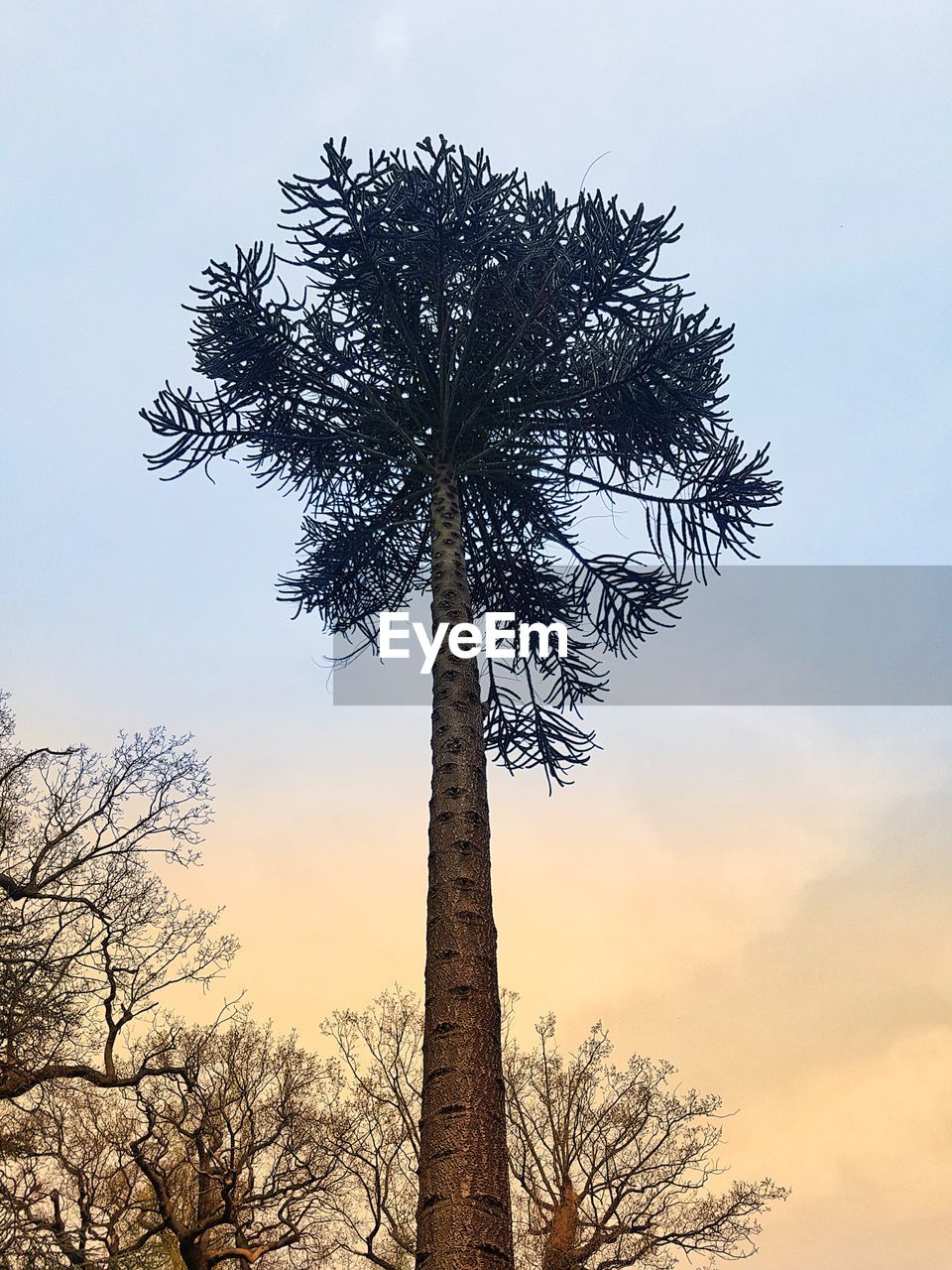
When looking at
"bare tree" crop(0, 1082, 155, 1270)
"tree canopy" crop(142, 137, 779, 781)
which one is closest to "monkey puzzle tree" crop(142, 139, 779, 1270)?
"tree canopy" crop(142, 137, 779, 781)

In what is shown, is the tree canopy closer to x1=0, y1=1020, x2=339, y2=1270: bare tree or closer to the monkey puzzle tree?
the monkey puzzle tree

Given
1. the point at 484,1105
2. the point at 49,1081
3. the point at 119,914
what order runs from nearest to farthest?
1. the point at 484,1105
2. the point at 49,1081
3. the point at 119,914

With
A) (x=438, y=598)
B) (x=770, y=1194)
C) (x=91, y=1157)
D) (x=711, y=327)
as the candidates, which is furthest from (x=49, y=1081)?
(x=770, y=1194)

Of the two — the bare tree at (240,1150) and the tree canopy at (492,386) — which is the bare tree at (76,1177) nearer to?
the bare tree at (240,1150)

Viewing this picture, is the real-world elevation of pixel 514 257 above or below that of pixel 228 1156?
above

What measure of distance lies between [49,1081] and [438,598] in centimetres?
791

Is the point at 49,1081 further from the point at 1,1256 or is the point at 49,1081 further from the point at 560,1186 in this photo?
the point at 560,1186

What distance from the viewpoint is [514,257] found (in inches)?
368

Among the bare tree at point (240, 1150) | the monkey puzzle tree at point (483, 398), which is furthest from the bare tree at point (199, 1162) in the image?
the monkey puzzle tree at point (483, 398)

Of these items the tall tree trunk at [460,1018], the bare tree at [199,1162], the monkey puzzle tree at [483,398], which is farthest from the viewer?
the bare tree at [199,1162]

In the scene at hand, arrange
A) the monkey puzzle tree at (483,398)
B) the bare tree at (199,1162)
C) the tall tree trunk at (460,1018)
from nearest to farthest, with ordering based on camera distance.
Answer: the tall tree trunk at (460,1018)
the monkey puzzle tree at (483,398)
the bare tree at (199,1162)

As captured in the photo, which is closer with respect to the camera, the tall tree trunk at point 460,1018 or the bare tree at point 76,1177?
the tall tree trunk at point 460,1018

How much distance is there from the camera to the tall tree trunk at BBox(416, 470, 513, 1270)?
5023mm

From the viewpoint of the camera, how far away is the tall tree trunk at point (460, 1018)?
5.02 m
